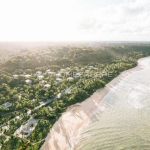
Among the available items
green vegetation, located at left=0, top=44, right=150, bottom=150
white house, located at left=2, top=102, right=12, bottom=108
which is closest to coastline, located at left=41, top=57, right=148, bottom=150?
green vegetation, located at left=0, top=44, right=150, bottom=150

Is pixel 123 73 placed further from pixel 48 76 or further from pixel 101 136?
pixel 101 136

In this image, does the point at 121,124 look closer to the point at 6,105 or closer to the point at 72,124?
the point at 72,124

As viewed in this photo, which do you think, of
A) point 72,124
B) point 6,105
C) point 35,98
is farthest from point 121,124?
point 6,105

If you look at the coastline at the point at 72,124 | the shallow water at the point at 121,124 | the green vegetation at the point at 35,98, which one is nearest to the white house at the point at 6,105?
the green vegetation at the point at 35,98

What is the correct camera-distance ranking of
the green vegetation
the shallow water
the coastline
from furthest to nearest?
the green vegetation, the shallow water, the coastline

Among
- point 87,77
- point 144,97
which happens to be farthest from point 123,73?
point 144,97

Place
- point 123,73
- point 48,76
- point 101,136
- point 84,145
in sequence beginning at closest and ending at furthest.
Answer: point 84,145 < point 101,136 < point 48,76 < point 123,73

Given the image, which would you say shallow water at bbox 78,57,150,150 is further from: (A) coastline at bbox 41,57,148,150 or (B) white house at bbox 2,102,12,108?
(B) white house at bbox 2,102,12,108
